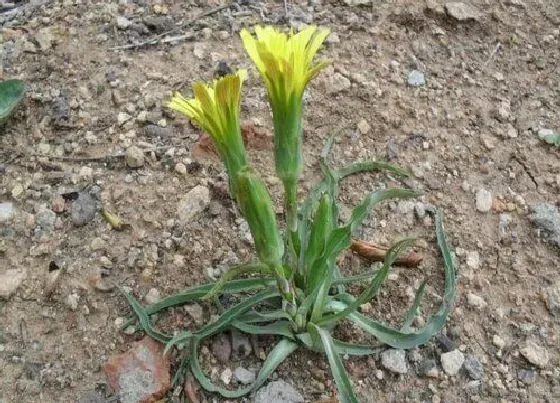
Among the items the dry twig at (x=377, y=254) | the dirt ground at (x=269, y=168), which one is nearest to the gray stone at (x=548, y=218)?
the dirt ground at (x=269, y=168)

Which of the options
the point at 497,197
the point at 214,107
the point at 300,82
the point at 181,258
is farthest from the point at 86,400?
the point at 497,197

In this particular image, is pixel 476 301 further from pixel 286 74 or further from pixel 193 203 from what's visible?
pixel 286 74

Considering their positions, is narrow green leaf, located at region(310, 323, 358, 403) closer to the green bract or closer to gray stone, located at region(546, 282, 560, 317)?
the green bract

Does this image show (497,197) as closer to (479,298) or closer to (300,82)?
(479,298)

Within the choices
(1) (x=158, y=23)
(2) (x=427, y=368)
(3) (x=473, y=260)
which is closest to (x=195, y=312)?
(2) (x=427, y=368)

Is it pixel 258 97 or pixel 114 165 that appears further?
pixel 258 97

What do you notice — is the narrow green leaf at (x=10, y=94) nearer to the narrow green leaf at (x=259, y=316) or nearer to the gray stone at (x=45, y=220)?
the gray stone at (x=45, y=220)
